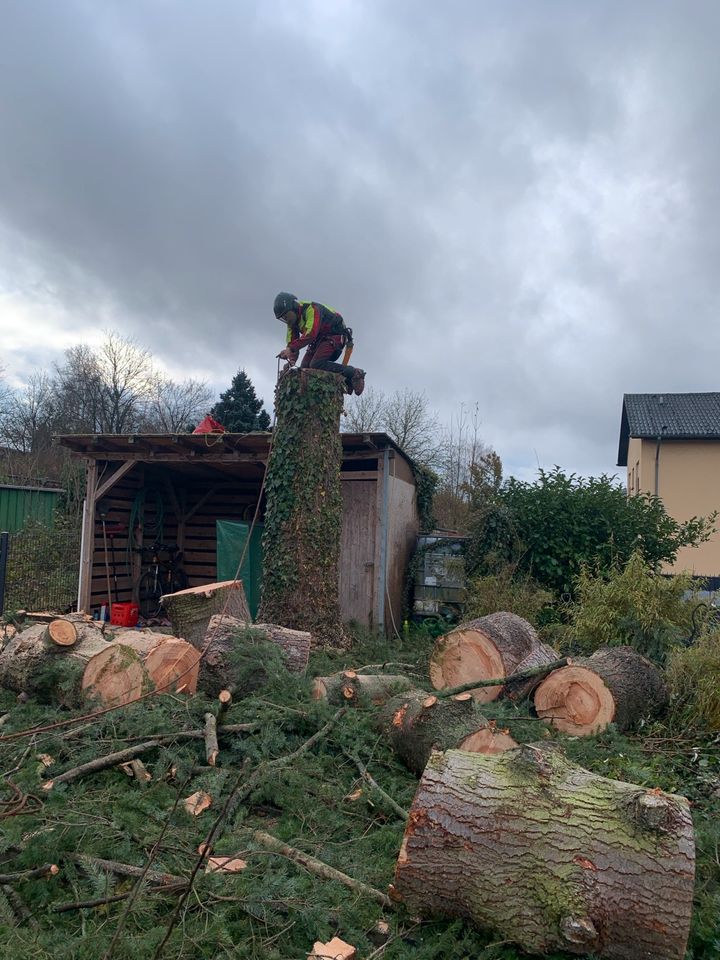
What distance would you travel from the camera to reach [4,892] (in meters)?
2.52

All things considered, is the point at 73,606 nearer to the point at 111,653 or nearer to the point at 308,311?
the point at 308,311

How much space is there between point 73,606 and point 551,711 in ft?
29.4

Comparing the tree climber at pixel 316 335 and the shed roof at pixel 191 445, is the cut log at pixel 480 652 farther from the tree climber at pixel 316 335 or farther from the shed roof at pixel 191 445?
the tree climber at pixel 316 335

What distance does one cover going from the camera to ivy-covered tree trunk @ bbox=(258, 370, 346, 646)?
7430 millimetres

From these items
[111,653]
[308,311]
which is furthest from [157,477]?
[111,653]

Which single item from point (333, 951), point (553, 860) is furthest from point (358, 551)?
point (333, 951)

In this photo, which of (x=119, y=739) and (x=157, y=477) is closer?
(x=119, y=739)

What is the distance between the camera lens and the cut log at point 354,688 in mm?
4516

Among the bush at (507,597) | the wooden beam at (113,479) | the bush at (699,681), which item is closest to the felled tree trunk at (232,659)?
the bush at (699,681)

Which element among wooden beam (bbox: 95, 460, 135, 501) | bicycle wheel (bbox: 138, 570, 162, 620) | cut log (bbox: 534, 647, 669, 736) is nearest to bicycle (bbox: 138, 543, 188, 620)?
bicycle wheel (bbox: 138, 570, 162, 620)

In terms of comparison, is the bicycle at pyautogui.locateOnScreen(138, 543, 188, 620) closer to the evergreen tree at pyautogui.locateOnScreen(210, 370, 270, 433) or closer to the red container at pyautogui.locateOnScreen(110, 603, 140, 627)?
the red container at pyautogui.locateOnScreen(110, 603, 140, 627)

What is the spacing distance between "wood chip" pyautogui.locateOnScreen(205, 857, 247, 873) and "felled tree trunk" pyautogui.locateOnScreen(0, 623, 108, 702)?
2329 mm

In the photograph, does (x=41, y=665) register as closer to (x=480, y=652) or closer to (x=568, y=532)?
(x=480, y=652)

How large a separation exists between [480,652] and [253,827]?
2731mm
